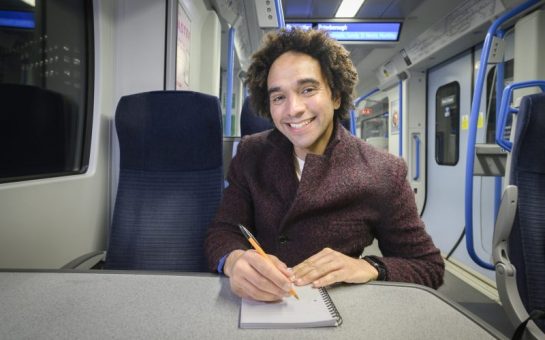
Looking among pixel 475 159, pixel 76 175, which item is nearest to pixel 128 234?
pixel 76 175

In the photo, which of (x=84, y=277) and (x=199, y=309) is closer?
(x=199, y=309)

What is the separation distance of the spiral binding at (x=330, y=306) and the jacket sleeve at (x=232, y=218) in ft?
1.22

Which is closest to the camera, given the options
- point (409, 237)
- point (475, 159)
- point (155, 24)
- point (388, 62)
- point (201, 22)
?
point (409, 237)

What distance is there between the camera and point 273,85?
1212 millimetres

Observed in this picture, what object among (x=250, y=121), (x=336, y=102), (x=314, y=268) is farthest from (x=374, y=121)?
(x=314, y=268)

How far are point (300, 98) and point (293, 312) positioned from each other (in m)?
0.75

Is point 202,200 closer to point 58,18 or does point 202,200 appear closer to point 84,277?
point 84,277

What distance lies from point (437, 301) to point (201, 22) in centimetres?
270

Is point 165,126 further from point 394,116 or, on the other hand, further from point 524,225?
point 394,116

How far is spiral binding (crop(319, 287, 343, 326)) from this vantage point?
64 centimetres

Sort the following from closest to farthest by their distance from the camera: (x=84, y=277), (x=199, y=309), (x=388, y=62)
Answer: (x=199, y=309) → (x=84, y=277) → (x=388, y=62)

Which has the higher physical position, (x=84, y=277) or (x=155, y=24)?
(x=155, y=24)

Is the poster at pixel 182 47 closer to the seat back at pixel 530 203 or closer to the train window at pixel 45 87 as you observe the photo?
the train window at pixel 45 87

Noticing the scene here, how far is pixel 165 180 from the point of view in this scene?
157cm
